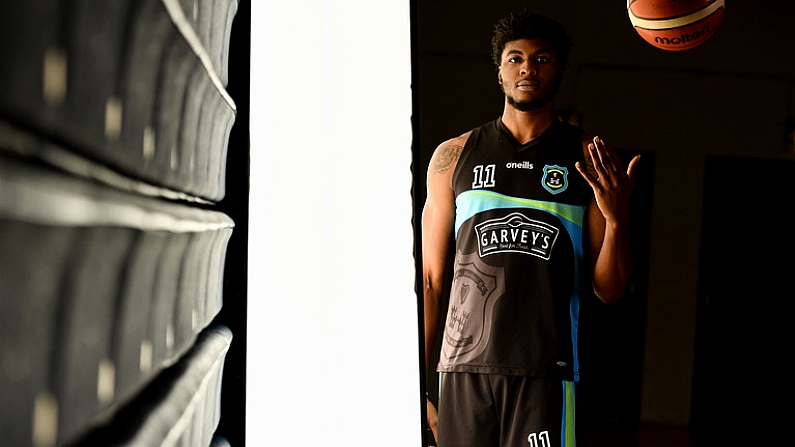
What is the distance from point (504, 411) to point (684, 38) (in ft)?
4.42

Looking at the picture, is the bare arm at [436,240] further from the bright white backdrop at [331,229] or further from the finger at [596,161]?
the bright white backdrop at [331,229]

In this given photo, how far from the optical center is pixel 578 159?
7.02 ft

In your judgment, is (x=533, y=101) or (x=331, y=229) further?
(x=533, y=101)

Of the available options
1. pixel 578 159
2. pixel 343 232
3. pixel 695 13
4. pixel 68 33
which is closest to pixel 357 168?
pixel 343 232

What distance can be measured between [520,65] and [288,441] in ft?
7.14

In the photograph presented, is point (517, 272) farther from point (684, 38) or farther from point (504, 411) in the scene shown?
point (684, 38)

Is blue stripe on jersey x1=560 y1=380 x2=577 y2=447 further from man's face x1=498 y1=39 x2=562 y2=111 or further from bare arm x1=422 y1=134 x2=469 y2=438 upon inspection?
man's face x1=498 y1=39 x2=562 y2=111

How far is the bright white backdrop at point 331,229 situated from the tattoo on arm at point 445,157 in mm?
2044

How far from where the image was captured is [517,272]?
208 cm

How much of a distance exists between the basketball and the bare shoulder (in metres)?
0.63

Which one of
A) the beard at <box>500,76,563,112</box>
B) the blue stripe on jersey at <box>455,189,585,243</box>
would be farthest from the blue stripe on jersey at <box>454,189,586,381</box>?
the beard at <box>500,76,563,112</box>

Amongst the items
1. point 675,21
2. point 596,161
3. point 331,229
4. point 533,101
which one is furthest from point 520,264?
point 331,229

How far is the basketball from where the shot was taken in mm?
2133

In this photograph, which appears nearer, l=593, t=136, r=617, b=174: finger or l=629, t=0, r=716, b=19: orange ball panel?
l=629, t=0, r=716, b=19: orange ball panel
